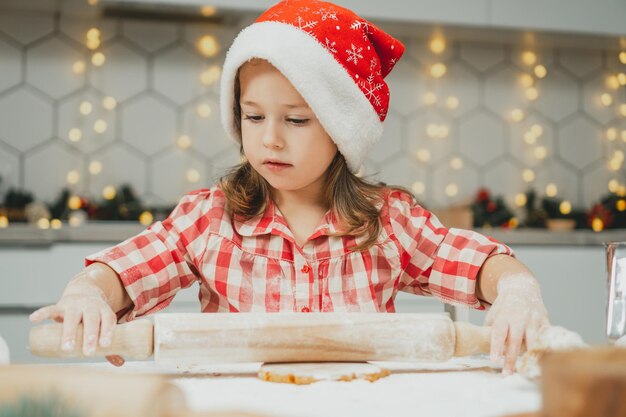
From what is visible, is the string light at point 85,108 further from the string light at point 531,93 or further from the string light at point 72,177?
the string light at point 531,93

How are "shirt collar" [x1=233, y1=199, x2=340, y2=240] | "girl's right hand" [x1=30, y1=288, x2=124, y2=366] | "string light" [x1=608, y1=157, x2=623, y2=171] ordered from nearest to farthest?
"girl's right hand" [x1=30, y1=288, x2=124, y2=366], "shirt collar" [x1=233, y1=199, x2=340, y2=240], "string light" [x1=608, y1=157, x2=623, y2=171]

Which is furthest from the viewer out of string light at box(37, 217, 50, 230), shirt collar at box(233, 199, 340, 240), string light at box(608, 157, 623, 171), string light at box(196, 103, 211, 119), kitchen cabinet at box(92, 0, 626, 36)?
string light at box(608, 157, 623, 171)

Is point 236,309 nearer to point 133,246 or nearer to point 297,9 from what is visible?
point 133,246

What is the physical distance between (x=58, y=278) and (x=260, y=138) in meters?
0.95

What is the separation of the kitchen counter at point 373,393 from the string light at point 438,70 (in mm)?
1774

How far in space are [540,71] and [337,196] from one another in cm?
160

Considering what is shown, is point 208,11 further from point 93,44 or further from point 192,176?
point 192,176

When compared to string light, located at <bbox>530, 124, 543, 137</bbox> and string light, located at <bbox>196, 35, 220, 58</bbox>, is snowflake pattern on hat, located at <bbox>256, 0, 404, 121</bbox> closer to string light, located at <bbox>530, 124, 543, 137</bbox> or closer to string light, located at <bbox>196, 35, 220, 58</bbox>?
string light, located at <bbox>196, 35, 220, 58</bbox>

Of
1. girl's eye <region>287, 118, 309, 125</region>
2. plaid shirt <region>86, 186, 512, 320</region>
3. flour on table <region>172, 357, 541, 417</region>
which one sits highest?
girl's eye <region>287, 118, 309, 125</region>

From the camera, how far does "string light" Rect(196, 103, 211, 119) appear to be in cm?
219

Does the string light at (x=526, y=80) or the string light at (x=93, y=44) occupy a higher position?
the string light at (x=93, y=44)

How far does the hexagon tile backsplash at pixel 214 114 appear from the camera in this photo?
2078 mm

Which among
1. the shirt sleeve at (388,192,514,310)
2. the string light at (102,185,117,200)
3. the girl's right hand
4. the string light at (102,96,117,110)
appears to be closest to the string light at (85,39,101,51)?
the string light at (102,96,117,110)

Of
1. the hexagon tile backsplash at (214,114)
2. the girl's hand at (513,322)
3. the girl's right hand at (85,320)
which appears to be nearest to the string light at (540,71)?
the hexagon tile backsplash at (214,114)
